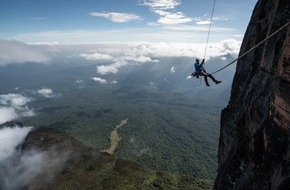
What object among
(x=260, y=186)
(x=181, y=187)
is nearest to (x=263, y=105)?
(x=260, y=186)

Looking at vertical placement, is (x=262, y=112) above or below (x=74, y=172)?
above

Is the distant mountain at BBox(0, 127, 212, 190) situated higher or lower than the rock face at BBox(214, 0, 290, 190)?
lower

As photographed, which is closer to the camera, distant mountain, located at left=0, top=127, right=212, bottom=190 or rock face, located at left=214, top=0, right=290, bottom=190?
rock face, located at left=214, top=0, right=290, bottom=190

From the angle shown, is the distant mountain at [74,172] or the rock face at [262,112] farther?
the distant mountain at [74,172]

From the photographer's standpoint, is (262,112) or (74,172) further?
(74,172)
